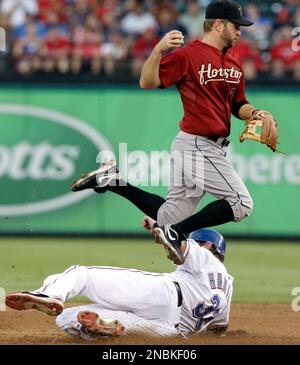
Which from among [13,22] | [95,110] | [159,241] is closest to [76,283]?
[159,241]

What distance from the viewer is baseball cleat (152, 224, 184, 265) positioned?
6965 mm

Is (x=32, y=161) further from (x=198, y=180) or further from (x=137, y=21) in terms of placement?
(x=198, y=180)

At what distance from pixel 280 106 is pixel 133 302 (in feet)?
27.2

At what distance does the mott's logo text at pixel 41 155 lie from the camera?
47.1 feet

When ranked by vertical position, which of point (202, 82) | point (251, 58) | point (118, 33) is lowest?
point (202, 82)

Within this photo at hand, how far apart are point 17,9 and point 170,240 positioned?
31.7 feet

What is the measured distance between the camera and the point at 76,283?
22.0ft

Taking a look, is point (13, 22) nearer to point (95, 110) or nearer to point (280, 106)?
point (95, 110)

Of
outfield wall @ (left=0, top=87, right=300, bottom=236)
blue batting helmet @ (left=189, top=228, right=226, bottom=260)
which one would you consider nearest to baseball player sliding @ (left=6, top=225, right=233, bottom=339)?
blue batting helmet @ (left=189, top=228, right=226, bottom=260)

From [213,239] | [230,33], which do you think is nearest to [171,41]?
[230,33]

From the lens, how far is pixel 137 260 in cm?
1204

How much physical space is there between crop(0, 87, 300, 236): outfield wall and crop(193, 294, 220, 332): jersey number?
7243 mm

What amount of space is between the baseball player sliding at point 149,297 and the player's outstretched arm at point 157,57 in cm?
139

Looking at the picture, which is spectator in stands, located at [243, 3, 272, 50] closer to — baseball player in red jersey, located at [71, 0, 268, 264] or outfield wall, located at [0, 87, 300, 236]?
outfield wall, located at [0, 87, 300, 236]
